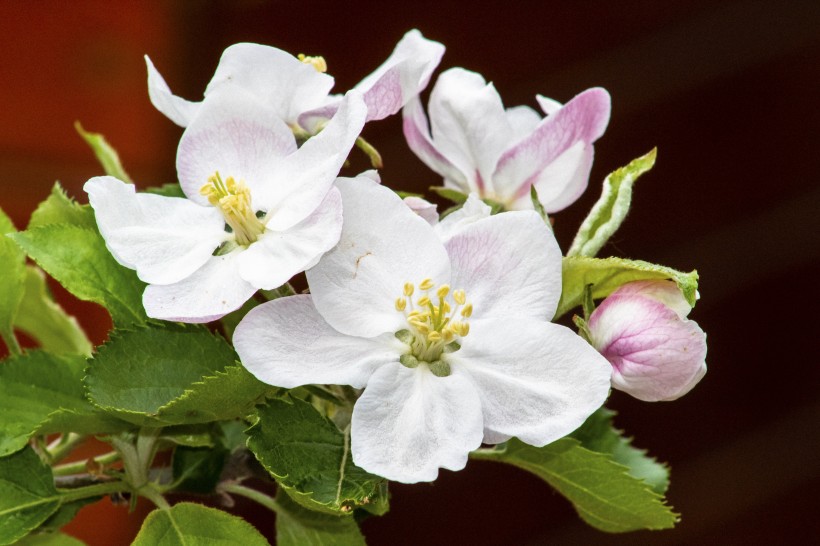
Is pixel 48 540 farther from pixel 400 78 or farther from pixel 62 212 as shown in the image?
pixel 400 78

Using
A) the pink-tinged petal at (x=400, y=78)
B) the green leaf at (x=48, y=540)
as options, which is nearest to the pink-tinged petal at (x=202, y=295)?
the pink-tinged petal at (x=400, y=78)

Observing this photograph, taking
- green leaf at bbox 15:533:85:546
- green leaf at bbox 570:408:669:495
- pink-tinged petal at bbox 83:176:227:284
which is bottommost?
green leaf at bbox 15:533:85:546

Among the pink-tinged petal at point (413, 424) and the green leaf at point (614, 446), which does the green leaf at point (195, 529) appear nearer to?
the pink-tinged petal at point (413, 424)

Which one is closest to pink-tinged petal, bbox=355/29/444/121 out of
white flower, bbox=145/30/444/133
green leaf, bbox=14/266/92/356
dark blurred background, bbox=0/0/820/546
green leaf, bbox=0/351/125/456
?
white flower, bbox=145/30/444/133

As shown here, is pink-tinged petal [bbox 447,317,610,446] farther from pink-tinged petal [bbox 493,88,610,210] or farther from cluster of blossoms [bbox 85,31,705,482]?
pink-tinged petal [bbox 493,88,610,210]

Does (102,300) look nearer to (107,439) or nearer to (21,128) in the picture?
(107,439)

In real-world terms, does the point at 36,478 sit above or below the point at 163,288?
below

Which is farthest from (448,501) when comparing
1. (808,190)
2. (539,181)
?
(539,181)
